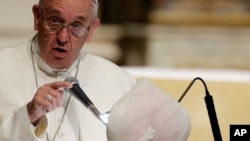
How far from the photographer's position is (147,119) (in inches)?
59.9

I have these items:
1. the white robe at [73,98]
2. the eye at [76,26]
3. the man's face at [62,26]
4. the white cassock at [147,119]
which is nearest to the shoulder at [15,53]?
the white robe at [73,98]

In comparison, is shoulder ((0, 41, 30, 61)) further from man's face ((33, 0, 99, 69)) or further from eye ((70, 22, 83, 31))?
eye ((70, 22, 83, 31))

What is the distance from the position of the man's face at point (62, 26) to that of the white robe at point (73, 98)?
0.13m

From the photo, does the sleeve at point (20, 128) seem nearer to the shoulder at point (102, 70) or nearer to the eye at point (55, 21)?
the eye at point (55, 21)

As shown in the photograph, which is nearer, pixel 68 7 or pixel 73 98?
pixel 68 7

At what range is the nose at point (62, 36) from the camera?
6.06ft

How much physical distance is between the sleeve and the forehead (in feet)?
0.91

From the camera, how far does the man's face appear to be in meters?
1.84

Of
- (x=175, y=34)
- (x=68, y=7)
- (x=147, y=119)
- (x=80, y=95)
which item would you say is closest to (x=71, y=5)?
(x=68, y=7)

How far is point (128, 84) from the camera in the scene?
215 cm

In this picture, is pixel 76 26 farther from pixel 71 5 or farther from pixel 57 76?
pixel 57 76

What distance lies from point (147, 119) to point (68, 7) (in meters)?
0.45

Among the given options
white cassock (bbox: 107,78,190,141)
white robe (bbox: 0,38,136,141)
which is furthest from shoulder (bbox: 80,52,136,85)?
white cassock (bbox: 107,78,190,141)

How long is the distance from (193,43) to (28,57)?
167cm
